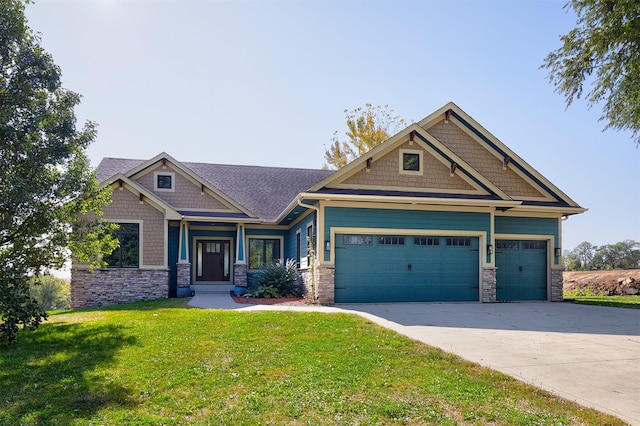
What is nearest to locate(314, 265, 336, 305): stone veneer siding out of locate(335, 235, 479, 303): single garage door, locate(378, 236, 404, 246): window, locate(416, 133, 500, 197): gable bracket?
locate(335, 235, 479, 303): single garage door

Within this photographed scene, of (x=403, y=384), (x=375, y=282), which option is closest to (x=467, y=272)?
(x=375, y=282)

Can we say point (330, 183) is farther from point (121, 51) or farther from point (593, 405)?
point (593, 405)

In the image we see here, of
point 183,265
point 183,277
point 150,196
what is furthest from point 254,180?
point 150,196

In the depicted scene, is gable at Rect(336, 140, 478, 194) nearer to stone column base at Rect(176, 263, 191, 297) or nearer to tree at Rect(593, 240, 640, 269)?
stone column base at Rect(176, 263, 191, 297)

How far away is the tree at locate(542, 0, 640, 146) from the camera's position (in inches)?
347

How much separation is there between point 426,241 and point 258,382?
1014 cm

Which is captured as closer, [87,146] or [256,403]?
[256,403]

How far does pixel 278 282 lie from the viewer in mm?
17000

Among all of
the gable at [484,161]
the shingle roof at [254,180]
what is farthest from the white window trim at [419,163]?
the shingle roof at [254,180]

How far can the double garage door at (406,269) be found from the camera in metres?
14.5

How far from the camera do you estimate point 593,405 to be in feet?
16.5

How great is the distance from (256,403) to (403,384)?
5.81ft

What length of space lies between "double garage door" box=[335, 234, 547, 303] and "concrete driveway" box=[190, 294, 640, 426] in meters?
0.68

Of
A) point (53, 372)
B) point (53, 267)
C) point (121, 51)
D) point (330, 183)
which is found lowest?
point (53, 372)
